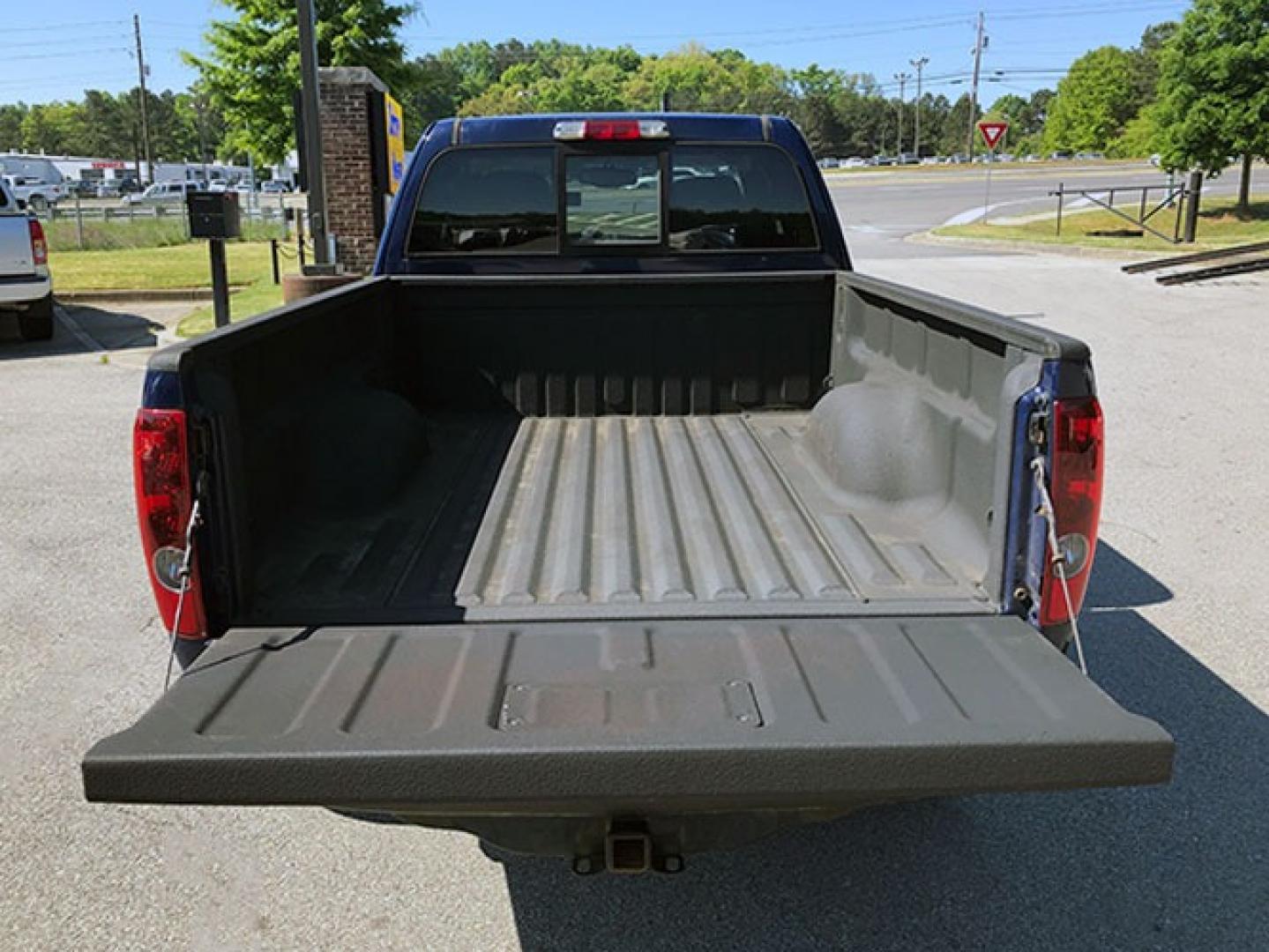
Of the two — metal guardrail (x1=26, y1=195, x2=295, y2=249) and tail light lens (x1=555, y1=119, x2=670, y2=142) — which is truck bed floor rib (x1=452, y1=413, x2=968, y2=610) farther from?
metal guardrail (x1=26, y1=195, x2=295, y2=249)

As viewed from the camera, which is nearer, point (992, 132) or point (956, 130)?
point (992, 132)

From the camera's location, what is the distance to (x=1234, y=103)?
25.8m

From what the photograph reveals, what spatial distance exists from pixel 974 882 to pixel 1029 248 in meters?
23.6

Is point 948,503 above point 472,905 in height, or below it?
above

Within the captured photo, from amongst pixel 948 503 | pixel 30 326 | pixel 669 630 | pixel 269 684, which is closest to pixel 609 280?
pixel 948 503

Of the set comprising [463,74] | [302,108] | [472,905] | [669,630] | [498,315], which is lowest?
[472,905]

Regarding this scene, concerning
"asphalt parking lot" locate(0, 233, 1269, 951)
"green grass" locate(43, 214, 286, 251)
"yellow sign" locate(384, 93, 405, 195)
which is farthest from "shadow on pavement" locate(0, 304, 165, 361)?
"green grass" locate(43, 214, 286, 251)

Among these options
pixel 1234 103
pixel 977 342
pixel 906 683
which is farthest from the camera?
pixel 1234 103

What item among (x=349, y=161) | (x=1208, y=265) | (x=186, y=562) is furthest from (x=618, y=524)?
(x=1208, y=265)

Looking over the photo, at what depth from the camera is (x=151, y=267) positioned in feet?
70.1

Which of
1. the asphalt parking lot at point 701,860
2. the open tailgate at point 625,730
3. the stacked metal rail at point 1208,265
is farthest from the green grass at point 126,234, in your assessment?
the open tailgate at point 625,730

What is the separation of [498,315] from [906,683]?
2.93 meters

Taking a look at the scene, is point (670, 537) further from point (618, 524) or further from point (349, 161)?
point (349, 161)

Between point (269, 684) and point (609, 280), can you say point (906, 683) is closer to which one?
point (269, 684)
